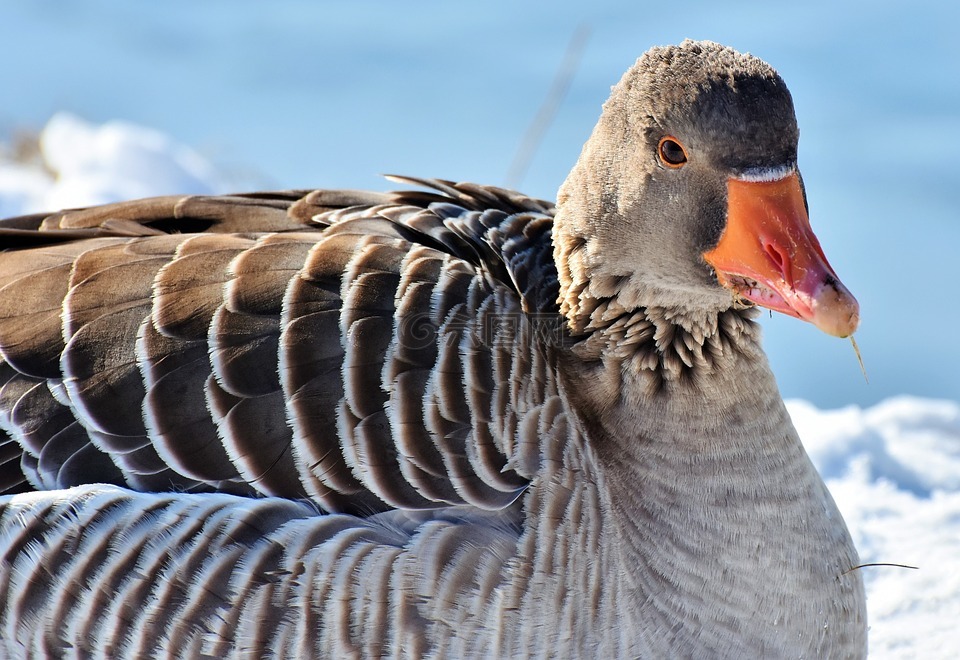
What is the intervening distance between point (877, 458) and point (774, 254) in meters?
3.15

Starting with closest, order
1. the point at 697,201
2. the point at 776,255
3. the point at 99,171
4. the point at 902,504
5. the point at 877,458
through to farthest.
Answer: the point at 776,255, the point at 697,201, the point at 902,504, the point at 877,458, the point at 99,171

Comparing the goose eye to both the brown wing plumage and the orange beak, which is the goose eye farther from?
the brown wing plumage

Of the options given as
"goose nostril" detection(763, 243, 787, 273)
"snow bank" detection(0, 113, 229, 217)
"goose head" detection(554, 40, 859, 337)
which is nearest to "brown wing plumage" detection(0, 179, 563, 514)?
"goose head" detection(554, 40, 859, 337)

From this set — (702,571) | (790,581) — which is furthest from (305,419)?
(790,581)

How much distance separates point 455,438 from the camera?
3.12m

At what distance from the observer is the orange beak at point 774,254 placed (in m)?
2.78

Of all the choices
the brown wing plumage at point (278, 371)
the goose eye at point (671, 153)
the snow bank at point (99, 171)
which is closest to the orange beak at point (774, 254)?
the goose eye at point (671, 153)

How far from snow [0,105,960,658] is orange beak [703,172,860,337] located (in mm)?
2085

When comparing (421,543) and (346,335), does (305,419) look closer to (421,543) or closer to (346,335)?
(346,335)

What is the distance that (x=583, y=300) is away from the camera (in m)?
3.36

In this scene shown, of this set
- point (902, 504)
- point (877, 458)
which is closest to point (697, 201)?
point (902, 504)

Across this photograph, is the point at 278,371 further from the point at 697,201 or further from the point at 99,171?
the point at 99,171

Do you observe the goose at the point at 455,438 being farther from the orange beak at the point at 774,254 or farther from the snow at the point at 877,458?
the snow at the point at 877,458

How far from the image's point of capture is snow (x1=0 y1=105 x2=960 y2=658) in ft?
14.7
